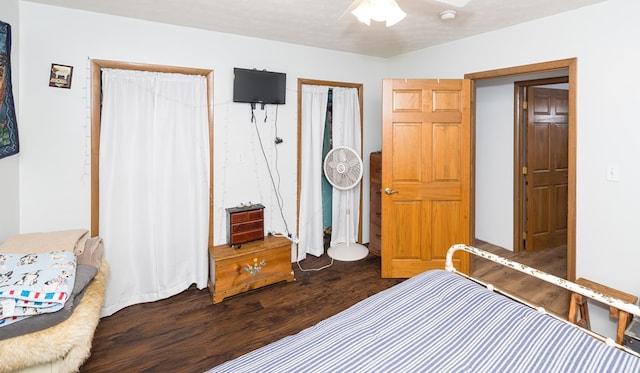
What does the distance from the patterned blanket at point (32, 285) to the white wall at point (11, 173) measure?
647 millimetres

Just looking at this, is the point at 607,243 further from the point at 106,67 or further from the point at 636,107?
the point at 106,67


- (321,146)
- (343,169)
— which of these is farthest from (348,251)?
(321,146)

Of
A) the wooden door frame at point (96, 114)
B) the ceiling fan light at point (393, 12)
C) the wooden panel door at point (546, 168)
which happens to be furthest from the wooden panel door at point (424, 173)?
the wooden door frame at point (96, 114)

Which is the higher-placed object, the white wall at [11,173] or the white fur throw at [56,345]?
the white wall at [11,173]

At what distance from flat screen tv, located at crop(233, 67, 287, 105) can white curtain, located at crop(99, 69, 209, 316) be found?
32 cm

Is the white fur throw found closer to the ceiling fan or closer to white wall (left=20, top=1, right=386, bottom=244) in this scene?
white wall (left=20, top=1, right=386, bottom=244)

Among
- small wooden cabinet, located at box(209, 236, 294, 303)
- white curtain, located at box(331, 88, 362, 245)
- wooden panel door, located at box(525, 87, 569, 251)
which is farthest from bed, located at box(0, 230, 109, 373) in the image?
wooden panel door, located at box(525, 87, 569, 251)

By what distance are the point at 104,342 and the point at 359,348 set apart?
2.04 meters

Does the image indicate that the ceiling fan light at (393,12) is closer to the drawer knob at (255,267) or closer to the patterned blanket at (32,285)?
the patterned blanket at (32,285)

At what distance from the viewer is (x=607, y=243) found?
7.82 ft

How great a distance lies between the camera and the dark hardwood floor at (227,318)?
2160 millimetres

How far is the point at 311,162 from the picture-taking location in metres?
3.84

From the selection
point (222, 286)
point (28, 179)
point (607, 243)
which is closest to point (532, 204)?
point (607, 243)

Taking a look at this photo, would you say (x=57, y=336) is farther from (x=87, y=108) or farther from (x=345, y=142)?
(x=345, y=142)
